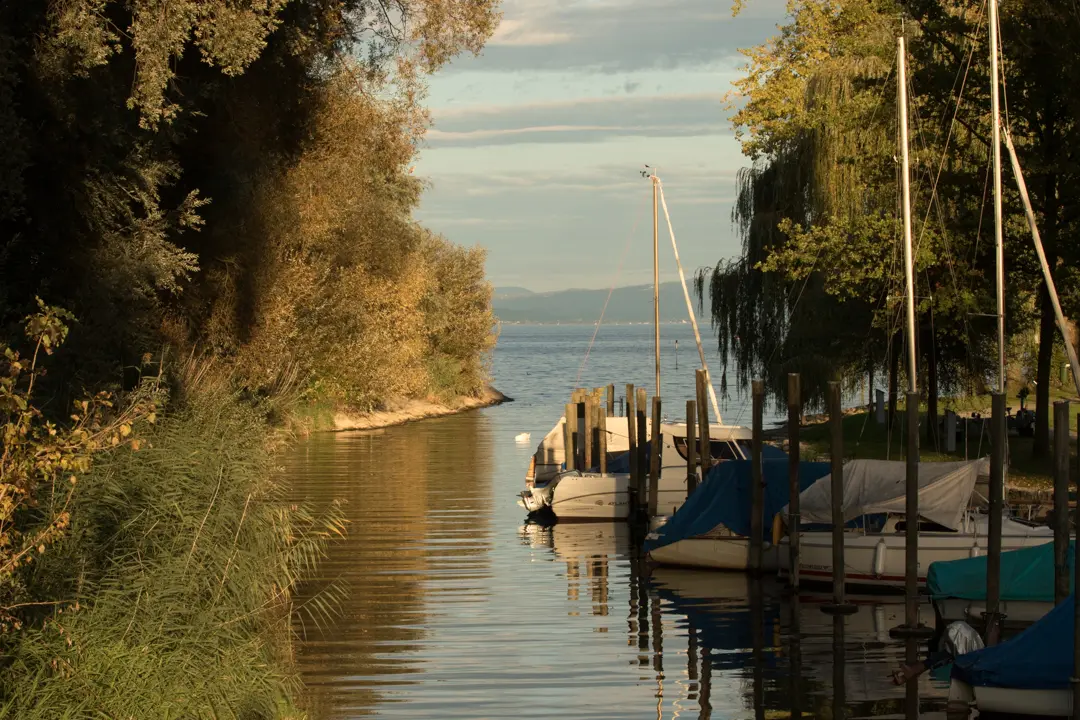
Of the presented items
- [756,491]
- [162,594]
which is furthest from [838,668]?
[162,594]

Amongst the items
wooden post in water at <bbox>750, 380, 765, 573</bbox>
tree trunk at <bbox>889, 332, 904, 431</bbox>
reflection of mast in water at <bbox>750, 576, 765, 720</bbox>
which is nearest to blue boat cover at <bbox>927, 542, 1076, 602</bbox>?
reflection of mast in water at <bbox>750, 576, 765, 720</bbox>

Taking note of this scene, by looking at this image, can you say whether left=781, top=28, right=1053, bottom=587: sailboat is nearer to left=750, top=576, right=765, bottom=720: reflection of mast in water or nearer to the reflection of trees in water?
left=750, top=576, right=765, bottom=720: reflection of mast in water

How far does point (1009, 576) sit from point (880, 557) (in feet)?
14.2

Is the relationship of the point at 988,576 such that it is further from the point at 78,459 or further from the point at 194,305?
the point at 194,305

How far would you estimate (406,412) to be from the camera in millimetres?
69500

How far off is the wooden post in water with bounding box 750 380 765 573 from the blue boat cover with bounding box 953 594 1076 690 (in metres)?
10.1

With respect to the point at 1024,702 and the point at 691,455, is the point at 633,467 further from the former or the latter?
the point at 1024,702

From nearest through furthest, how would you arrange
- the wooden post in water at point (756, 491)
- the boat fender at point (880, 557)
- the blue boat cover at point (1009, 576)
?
1. the blue boat cover at point (1009, 576)
2. the boat fender at point (880, 557)
3. the wooden post in water at point (756, 491)

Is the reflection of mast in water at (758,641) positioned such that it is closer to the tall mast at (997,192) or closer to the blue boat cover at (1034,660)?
the blue boat cover at (1034,660)

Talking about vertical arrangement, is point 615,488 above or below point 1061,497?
below

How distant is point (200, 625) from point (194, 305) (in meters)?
17.8

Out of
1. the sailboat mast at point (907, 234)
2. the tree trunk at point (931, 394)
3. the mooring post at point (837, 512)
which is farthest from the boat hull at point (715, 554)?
the tree trunk at point (931, 394)

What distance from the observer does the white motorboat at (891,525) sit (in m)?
23.0

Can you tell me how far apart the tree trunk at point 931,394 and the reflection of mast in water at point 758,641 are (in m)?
14.0
